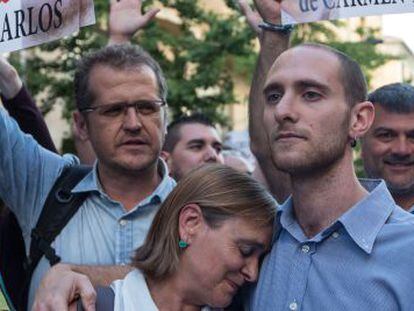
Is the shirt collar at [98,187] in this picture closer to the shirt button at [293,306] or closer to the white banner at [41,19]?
the white banner at [41,19]

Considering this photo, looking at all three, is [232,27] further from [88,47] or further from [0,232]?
[0,232]

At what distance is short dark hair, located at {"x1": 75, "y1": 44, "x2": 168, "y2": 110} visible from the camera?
3.98 m

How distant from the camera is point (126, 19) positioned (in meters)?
4.54

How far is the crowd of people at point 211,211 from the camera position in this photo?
306cm

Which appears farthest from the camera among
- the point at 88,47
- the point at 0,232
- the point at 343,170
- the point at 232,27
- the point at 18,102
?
the point at 232,27

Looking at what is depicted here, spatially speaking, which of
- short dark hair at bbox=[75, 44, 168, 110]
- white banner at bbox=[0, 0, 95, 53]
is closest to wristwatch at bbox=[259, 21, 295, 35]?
short dark hair at bbox=[75, 44, 168, 110]

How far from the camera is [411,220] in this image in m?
3.05

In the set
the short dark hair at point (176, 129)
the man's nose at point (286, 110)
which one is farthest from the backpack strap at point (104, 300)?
the short dark hair at point (176, 129)

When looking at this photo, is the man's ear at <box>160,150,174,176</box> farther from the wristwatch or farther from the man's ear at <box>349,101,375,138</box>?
the man's ear at <box>349,101,375,138</box>

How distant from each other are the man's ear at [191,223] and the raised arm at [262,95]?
97cm

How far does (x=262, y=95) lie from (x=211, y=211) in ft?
3.47

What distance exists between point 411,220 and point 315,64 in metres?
→ 0.64

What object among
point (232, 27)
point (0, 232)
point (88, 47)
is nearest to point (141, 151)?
point (0, 232)

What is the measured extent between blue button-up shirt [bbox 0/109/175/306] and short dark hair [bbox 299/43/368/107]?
0.99 m
